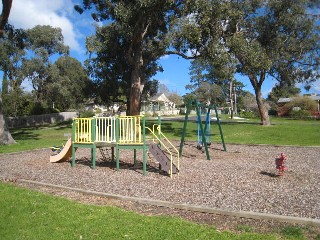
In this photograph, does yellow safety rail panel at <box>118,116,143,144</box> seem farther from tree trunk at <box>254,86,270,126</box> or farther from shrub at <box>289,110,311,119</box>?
shrub at <box>289,110,311,119</box>

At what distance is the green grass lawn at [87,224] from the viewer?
493 cm

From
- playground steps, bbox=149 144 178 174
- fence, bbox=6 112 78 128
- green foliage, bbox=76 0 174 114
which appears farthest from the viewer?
fence, bbox=6 112 78 128

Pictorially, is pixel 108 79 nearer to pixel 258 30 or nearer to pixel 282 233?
pixel 258 30

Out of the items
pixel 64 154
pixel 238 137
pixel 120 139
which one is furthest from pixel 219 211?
pixel 238 137

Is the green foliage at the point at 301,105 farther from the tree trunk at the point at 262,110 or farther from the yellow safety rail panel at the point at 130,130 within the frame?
the yellow safety rail panel at the point at 130,130

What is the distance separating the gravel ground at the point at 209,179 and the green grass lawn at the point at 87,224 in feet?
4.33

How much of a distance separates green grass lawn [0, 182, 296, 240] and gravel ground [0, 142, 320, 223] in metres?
1.32

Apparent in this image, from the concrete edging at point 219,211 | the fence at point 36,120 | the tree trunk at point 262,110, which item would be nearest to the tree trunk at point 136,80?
the concrete edging at point 219,211

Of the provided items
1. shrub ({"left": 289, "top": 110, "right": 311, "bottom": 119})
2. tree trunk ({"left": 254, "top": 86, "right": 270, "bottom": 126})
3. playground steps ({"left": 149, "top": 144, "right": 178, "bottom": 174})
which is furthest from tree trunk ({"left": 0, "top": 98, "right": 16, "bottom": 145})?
shrub ({"left": 289, "top": 110, "right": 311, "bottom": 119})

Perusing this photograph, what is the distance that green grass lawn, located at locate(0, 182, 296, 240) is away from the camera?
16.2ft

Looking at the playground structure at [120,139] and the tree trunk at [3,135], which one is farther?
the tree trunk at [3,135]

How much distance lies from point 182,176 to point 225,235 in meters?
4.49

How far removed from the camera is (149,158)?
1292 centimetres

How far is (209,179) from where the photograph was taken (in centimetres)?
905
